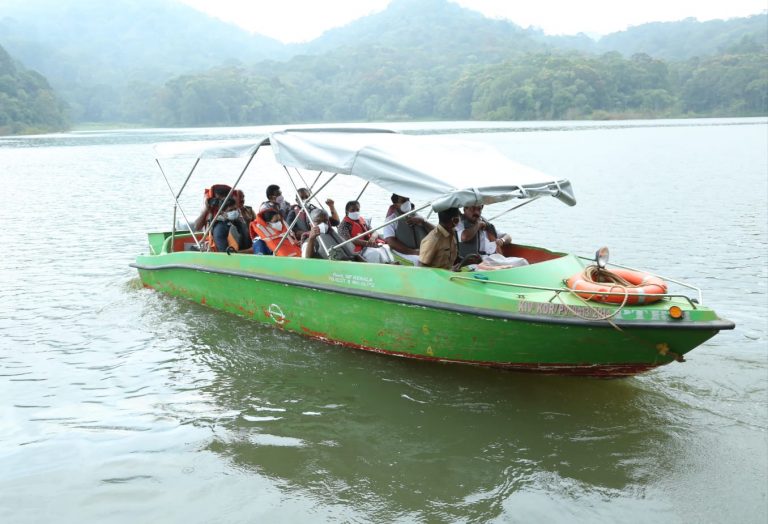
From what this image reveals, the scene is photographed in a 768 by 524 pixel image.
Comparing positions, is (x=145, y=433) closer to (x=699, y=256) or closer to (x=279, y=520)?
(x=279, y=520)

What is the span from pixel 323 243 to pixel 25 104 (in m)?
75.2

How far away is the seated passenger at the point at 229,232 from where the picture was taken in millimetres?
9609

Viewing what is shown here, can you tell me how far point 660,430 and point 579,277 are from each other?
1.49 meters

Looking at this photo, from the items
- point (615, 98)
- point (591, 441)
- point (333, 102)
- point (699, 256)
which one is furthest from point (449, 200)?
point (333, 102)

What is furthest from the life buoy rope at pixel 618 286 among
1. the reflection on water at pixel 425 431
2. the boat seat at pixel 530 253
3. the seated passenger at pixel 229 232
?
the seated passenger at pixel 229 232

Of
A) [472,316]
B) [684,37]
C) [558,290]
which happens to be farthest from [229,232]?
[684,37]

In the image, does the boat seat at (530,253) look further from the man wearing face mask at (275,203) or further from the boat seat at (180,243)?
the boat seat at (180,243)

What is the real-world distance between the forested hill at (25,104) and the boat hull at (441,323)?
71.1 m

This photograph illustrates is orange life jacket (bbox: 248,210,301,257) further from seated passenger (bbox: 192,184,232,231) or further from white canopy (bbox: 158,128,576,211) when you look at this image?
white canopy (bbox: 158,128,576,211)

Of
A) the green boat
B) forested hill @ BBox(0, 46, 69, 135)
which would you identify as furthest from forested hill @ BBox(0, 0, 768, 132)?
the green boat

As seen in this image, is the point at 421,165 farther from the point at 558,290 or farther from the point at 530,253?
the point at 530,253

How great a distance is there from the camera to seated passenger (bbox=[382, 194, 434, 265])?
8477mm

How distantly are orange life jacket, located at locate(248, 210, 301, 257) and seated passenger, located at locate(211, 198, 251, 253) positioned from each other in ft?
1.19

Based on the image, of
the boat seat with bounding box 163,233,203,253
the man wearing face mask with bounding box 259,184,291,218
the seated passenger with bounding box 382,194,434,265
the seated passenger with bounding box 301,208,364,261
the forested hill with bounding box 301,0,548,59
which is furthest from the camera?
the forested hill with bounding box 301,0,548,59
